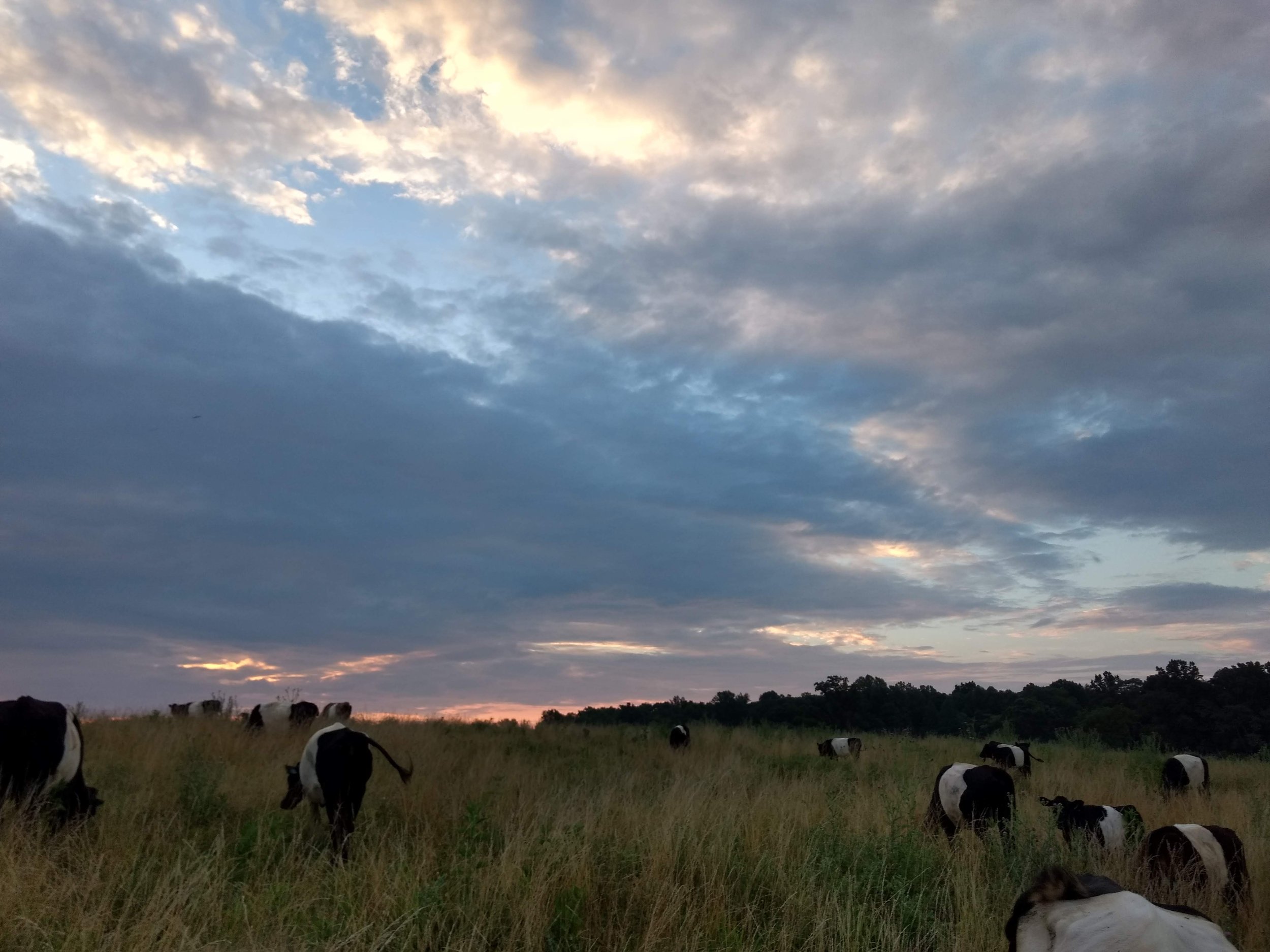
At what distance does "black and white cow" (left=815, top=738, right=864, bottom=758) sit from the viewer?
22250mm

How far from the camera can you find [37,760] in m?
8.69

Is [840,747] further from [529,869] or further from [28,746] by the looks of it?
[28,746]

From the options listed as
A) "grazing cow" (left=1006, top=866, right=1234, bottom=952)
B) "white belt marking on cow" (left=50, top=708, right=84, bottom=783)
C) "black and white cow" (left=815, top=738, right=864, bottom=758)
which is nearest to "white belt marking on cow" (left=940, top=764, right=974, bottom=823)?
"grazing cow" (left=1006, top=866, right=1234, bottom=952)

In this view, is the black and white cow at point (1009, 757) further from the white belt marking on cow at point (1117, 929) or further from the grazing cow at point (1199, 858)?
the white belt marking on cow at point (1117, 929)

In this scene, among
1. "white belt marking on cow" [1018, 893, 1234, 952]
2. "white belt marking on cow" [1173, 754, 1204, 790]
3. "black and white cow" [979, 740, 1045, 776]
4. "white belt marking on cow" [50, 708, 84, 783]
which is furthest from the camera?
"black and white cow" [979, 740, 1045, 776]

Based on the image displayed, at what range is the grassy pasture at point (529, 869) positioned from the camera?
6.04 metres

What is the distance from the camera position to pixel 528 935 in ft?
19.4

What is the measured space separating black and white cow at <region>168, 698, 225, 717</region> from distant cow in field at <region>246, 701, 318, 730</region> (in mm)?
1708

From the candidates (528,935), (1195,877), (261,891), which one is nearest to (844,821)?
(1195,877)

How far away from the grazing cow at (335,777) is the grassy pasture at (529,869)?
0.93 ft

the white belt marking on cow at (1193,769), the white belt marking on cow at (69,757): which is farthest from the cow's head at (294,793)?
the white belt marking on cow at (1193,769)

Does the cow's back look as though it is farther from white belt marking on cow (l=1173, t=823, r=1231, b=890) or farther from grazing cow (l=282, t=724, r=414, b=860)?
white belt marking on cow (l=1173, t=823, r=1231, b=890)

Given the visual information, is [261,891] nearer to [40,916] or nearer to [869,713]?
[40,916]

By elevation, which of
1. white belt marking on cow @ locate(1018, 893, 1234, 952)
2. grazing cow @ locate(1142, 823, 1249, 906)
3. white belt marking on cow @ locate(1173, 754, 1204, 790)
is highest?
white belt marking on cow @ locate(1018, 893, 1234, 952)
